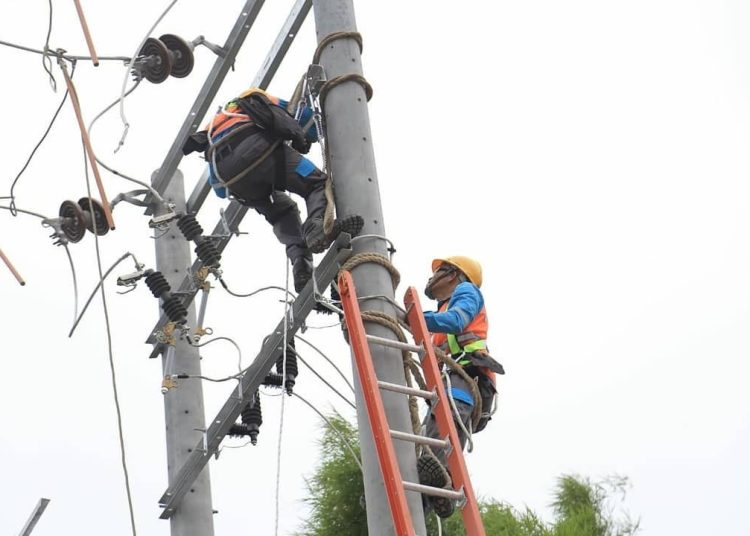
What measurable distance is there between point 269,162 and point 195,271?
1.08m

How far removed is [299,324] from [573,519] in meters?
6.44

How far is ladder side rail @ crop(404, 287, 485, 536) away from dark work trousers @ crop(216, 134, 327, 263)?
1216 mm

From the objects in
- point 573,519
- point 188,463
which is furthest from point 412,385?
point 573,519

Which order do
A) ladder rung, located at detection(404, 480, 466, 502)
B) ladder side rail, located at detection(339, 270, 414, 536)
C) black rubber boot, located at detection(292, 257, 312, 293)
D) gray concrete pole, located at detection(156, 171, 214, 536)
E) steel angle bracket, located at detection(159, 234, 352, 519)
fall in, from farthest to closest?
1. gray concrete pole, located at detection(156, 171, 214, 536)
2. black rubber boot, located at detection(292, 257, 312, 293)
3. steel angle bracket, located at detection(159, 234, 352, 519)
4. ladder rung, located at detection(404, 480, 466, 502)
5. ladder side rail, located at detection(339, 270, 414, 536)

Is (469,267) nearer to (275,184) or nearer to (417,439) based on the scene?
(275,184)

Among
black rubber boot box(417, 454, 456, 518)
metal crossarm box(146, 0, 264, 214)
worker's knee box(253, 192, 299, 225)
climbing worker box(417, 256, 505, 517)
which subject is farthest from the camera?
metal crossarm box(146, 0, 264, 214)

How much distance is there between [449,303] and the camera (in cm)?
754

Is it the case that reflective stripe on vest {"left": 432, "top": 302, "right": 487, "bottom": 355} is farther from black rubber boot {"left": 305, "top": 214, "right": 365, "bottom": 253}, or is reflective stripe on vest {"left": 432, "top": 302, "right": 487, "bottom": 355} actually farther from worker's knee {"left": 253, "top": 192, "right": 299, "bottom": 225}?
black rubber boot {"left": 305, "top": 214, "right": 365, "bottom": 253}

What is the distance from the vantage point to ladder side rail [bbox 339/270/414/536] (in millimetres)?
5199

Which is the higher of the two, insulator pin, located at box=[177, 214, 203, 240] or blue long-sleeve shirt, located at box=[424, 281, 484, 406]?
insulator pin, located at box=[177, 214, 203, 240]

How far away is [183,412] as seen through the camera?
8.05m

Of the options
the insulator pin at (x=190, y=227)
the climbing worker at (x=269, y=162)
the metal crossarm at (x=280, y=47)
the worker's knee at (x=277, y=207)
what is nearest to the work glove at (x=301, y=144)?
the climbing worker at (x=269, y=162)

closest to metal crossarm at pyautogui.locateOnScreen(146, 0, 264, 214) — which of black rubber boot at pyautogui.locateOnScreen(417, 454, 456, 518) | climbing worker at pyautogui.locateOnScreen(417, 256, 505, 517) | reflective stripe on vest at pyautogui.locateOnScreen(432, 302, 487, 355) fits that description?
climbing worker at pyautogui.locateOnScreen(417, 256, 505, 517)

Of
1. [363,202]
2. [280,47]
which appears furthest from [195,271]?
[363,202]
